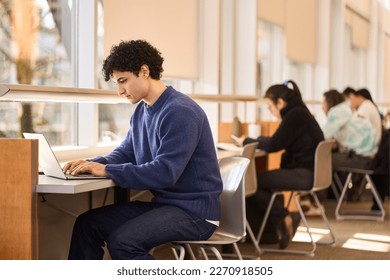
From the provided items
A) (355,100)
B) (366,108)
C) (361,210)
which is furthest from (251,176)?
(355,100)

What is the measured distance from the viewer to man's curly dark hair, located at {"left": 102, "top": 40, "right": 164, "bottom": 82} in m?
2.93

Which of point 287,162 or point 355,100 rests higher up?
point 355,100

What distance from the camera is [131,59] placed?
293cm

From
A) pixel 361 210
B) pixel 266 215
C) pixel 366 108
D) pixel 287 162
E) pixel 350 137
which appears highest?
pixel 366 108

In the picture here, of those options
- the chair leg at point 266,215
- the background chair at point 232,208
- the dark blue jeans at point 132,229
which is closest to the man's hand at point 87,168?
the dark blue jeans at point 132,229

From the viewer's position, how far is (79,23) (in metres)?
4.27

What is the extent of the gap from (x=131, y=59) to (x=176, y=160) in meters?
0.42

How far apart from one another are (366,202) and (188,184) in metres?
4.87

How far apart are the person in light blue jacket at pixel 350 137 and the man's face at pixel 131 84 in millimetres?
3807

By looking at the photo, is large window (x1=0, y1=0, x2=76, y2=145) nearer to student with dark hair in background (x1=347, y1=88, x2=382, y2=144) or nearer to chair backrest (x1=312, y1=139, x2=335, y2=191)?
chair backrest (x1=312, y1=139, x2=335, y2=191)

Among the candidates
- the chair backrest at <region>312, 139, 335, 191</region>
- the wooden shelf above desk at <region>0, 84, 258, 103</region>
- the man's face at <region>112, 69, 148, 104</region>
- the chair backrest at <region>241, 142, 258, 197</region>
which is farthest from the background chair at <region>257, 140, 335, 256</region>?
the man's face at <region>112, 69, 148, 104</region>

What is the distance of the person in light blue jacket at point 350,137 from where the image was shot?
6.52 metres

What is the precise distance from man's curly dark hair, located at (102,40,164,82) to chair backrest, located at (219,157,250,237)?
55cm

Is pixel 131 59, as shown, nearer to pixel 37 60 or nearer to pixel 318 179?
pixel 37 60
